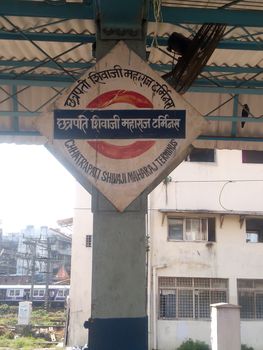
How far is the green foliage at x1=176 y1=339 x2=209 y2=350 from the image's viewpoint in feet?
58.1

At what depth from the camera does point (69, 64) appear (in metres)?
6.49

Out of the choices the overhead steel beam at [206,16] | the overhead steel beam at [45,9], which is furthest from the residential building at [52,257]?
the overhead steel beam at [206,16]

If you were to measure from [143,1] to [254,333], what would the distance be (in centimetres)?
1656

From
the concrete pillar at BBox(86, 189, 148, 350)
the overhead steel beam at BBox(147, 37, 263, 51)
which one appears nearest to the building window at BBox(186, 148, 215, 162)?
the overhead steel beam at BBox(147, 37, 263, 51)

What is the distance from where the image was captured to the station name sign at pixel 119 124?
137 inches

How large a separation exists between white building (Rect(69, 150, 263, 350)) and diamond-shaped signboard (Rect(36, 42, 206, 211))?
1545cm

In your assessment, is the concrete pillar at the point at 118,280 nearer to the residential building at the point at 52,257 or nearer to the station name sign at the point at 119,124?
the station name sign at the point at 119,124

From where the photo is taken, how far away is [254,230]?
66.0 ft

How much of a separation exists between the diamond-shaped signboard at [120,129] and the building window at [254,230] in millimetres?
16970

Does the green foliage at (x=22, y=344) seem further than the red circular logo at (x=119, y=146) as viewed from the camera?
Yes

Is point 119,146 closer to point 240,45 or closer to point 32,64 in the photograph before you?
point 240,45

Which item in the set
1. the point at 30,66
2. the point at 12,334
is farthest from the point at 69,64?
the point at 12,334

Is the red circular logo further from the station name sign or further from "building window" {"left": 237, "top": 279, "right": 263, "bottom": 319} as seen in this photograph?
"building window" {"left": 237, "top": 279, "right": 263, "bottom": 319}

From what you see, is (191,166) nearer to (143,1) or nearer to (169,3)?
(169,3)
